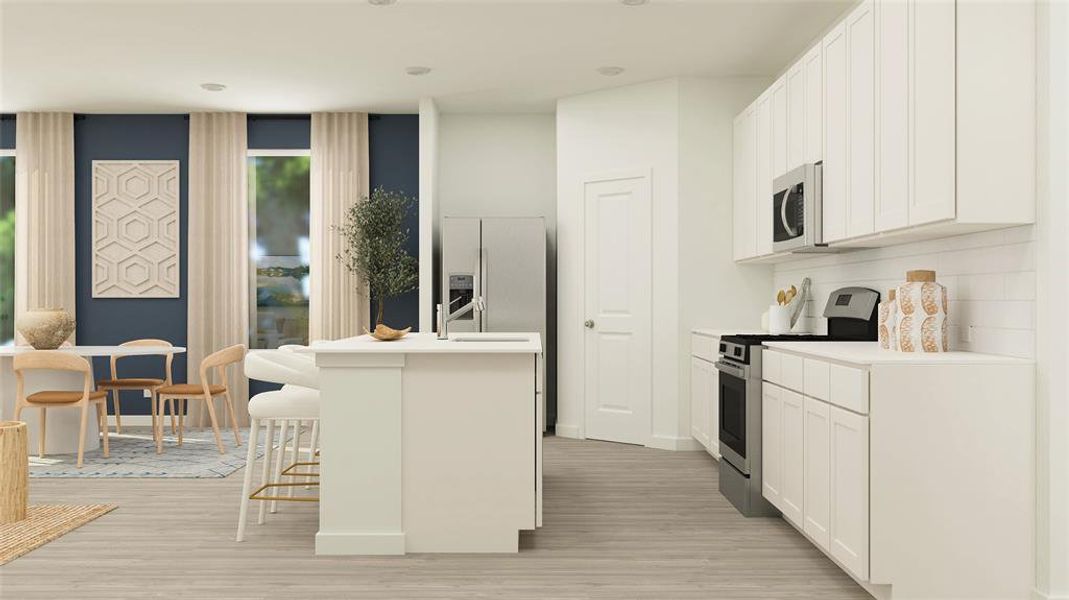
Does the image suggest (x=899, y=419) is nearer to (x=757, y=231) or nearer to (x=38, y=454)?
(x=757, y=231)

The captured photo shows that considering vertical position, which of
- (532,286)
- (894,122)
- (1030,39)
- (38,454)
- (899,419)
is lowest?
(38,454)

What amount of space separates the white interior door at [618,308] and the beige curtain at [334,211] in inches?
84.8

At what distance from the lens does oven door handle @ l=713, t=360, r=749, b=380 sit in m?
4.15

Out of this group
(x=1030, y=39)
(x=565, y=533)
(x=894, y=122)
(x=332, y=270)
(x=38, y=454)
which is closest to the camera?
(x=1030, y=39)

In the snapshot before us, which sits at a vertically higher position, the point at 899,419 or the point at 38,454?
the point at 899,419

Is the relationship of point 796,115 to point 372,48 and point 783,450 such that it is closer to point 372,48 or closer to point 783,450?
point 783,450

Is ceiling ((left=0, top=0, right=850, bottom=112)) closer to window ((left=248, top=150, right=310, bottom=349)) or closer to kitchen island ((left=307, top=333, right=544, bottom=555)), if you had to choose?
window ((left=248, top=150, right=310, bottom=349))

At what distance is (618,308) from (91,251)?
489 cm

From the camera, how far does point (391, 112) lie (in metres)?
7.32

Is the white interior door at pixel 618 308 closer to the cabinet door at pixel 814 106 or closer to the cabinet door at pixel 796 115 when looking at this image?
the cabinet door at pixel 796 115

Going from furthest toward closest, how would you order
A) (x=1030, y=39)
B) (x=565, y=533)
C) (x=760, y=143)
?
(x=760, y=143), (x=565, y=533), (x=1030, y=39)

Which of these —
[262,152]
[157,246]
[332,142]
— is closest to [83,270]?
[157,246]

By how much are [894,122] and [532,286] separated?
12.1 ft

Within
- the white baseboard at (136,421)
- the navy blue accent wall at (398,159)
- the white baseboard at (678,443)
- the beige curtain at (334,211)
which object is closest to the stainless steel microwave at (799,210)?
the white baseboard at (678,443)
